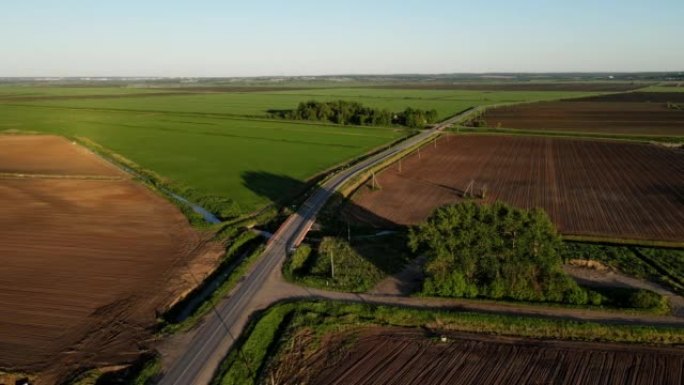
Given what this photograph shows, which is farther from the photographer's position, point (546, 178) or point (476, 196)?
point (546, 178)

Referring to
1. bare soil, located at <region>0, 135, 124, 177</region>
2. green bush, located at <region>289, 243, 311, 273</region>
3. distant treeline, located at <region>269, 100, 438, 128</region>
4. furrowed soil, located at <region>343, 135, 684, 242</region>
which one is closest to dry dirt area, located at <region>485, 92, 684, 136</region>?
distant treeline, located at <region>269, 100, 438, 128</region>

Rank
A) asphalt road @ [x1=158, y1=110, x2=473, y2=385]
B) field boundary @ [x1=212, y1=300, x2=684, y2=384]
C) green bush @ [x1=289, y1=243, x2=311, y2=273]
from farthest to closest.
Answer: green bush @ [x1=289, y1=243, x2=311, y2=273], field boundary @ [x1=212, y1=300, x2=684, y2=384], asphalt road @ [x1=158, y1=110, x2=473, y2=385]

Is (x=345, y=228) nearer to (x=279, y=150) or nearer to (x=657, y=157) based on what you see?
(x=279, y=150)

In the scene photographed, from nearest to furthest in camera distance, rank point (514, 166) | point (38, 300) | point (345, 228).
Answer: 1. point (38, 300)
2. point (345, 228)
3. point (514, 166)

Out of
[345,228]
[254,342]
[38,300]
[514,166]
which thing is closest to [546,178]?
[514,166]

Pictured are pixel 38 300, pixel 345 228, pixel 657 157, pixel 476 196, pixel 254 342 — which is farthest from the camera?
pixel 657 157

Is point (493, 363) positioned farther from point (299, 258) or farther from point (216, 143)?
point (216, 143)

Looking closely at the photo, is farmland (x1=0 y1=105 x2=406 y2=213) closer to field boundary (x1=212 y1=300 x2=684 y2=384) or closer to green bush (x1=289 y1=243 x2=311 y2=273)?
green bush (x1=289 y1=243 x2=311 y2=273)
